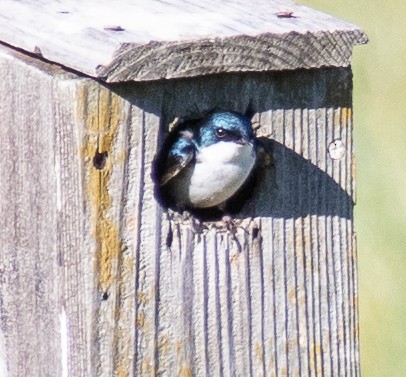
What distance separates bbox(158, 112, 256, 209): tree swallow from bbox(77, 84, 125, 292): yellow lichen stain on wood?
28 cm

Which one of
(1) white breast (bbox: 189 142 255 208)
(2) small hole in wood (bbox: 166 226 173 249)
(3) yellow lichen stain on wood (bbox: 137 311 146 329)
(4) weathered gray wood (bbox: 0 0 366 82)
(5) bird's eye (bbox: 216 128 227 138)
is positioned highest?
(4) weathered gray wood (bbox: 0 0 366 82)

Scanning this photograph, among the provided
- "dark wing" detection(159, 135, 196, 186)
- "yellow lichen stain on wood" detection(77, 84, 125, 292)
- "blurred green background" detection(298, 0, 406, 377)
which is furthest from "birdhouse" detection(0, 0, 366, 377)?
"blurred green background" detection(298, 0, 406, 377)

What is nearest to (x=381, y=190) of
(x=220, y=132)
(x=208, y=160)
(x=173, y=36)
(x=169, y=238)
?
(x=208, y=160)

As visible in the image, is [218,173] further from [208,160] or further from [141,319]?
[141,319]

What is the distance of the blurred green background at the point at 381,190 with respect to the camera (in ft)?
16.3

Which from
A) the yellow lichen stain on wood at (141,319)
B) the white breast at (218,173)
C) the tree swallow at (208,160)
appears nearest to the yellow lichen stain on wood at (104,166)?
the yellow lichen stain on wood at (141,319)

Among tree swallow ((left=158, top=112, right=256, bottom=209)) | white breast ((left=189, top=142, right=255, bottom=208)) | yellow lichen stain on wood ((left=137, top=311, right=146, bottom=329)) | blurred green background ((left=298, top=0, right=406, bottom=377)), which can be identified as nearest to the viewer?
yellow lichen stain on wood ((left=137, top=311, right=146, bottom=329))

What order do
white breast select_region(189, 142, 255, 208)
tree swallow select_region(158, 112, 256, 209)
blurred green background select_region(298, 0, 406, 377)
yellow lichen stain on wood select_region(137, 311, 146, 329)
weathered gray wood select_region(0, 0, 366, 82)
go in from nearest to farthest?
weathered gray wood select_region(0, 0, 366, 82) < yellow lichen stain on wood select_region(137, 311, 146, 329) < tree swallow select_region(158, 112, 256, 209) < white breast select_region(189, 142, 255, 208) < blurred green background select_region(298, 0, 406, 377)

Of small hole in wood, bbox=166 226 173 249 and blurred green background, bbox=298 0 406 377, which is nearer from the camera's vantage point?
small hole in wood, bbox=166 226 173 249

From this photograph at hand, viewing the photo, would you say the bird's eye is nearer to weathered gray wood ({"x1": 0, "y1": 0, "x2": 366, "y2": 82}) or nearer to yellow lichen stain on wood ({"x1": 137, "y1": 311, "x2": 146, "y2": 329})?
weathered gray wood ({"x1": 0, "y1": 0, "x2": 366, "y2": 82})

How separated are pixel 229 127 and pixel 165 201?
24 centimetres

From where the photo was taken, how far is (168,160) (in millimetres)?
3107

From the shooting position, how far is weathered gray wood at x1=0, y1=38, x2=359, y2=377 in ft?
9.25

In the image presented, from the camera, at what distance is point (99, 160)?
2812mm
